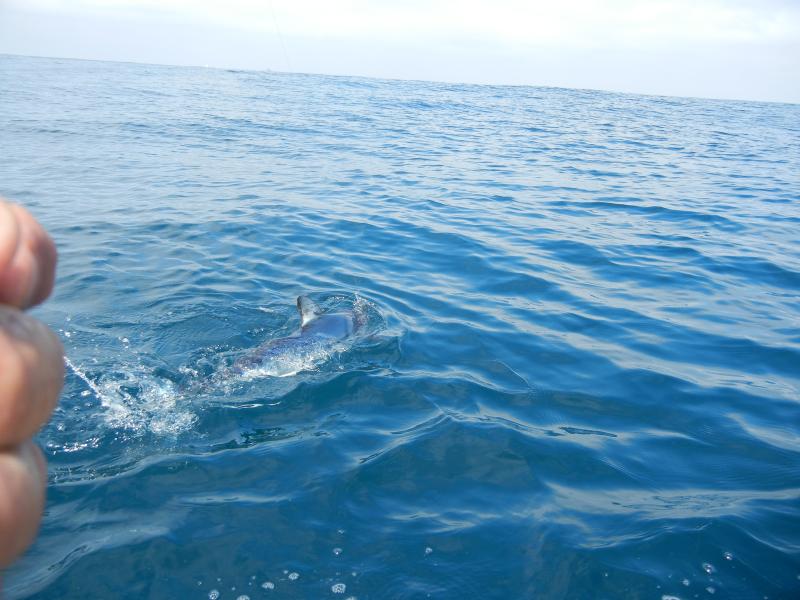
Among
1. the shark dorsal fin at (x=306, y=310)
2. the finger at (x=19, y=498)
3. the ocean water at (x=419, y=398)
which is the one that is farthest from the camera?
the shark dorsal fin at (x=306, y=310)

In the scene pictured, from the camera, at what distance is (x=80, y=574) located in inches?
139

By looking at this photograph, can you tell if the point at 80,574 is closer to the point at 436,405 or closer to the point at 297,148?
the point at 436,405

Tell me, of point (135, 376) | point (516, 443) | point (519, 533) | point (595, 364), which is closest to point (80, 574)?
point (135, 376)

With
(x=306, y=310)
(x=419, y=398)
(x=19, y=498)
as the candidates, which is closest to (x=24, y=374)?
(x=19, y=498)

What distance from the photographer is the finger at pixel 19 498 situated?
99 cm

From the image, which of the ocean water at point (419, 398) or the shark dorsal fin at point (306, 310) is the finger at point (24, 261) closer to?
the ocean water at point (419, 398)

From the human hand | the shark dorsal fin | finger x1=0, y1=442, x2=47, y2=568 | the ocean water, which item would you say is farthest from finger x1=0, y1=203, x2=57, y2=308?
the shark dorsal fin

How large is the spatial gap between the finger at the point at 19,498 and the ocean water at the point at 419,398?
277 centimetres

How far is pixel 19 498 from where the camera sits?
40.2 inches

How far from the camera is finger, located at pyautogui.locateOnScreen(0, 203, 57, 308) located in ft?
3.56

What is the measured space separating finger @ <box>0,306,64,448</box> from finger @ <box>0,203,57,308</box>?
0.13 ft

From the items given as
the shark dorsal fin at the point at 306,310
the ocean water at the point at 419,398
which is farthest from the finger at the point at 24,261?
the shark dorsal fin at the point at 306,310

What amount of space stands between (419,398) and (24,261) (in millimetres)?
4823

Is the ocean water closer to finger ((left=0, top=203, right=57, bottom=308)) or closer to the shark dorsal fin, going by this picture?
the shark dorsal fin
